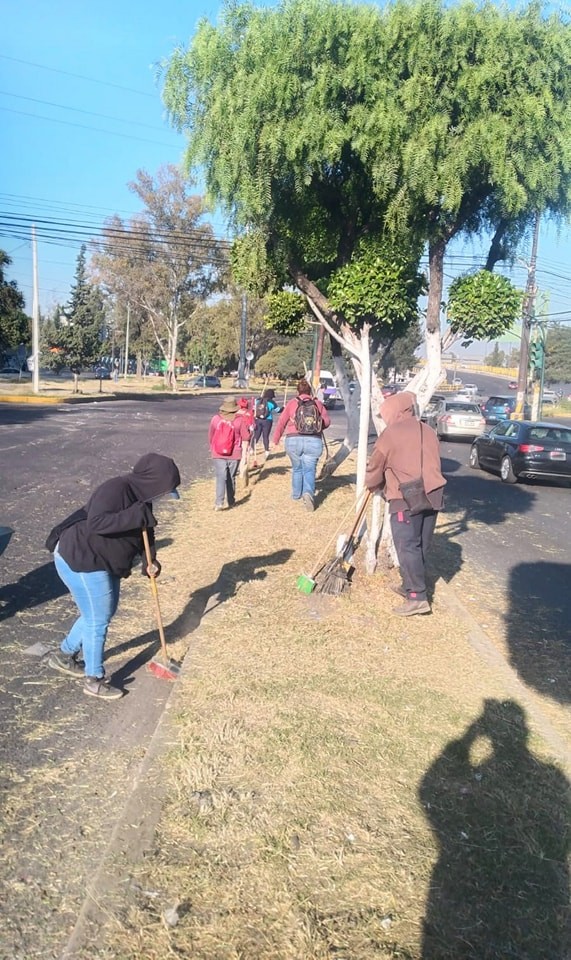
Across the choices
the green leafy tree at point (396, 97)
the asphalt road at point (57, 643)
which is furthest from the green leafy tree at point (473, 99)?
the asphalt road at point (57, 643)

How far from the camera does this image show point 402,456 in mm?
6461

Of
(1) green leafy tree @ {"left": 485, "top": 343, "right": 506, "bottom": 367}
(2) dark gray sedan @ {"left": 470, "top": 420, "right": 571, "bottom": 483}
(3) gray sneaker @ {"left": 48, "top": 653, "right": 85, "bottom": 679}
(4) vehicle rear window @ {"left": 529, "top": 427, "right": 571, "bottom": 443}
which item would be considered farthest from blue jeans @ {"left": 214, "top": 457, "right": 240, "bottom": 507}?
(1) green leafy tree @ {"left": 485, "top": 343, "right": 506, "bottom": 367}

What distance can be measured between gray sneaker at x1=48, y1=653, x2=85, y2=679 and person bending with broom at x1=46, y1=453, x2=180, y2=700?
25 cm

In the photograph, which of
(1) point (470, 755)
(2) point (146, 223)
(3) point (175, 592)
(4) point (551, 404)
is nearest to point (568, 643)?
(1) point (470, 755)

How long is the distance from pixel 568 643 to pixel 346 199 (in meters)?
4.31

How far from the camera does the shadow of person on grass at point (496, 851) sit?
2918 mm

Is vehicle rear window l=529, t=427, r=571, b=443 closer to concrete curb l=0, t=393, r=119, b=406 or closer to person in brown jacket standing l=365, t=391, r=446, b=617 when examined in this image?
person in brown jacket standing l=365, t=391, r=446, b=617

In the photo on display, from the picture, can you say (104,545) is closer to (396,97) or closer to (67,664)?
(67,664)

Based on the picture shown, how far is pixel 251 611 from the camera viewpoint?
666 cm

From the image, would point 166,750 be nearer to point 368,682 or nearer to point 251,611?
point 368,682

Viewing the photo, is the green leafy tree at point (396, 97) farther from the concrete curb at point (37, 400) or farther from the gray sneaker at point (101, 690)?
the concrete curb at point (37, 400)

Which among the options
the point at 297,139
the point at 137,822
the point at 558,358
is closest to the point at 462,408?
the point at 297,139

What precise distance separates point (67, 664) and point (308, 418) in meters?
6.19

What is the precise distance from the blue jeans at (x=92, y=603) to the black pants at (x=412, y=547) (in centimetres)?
241
